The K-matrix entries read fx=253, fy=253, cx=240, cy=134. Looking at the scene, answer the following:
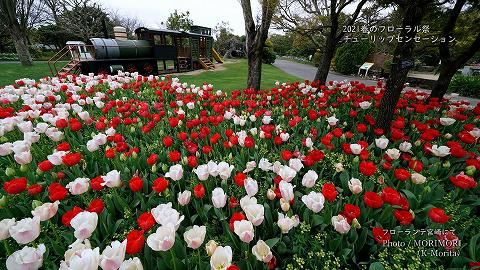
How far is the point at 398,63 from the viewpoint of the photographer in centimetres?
325

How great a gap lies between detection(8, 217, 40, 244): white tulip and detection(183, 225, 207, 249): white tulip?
86 centimetres

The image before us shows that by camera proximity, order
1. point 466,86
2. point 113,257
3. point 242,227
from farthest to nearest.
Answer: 1. point 466,86
2. point 242,227
3. point 113,257

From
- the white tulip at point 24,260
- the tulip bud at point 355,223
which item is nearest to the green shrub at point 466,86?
the tulip bud at point 355,223

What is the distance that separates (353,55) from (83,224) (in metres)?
22.6

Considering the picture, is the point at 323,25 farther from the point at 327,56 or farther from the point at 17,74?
the point at 17,74

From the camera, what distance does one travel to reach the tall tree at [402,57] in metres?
2.99

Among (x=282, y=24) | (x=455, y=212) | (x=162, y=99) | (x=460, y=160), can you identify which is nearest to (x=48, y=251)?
(x=455, y=212)

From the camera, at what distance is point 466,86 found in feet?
35.5

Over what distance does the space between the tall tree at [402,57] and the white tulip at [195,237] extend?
317cm

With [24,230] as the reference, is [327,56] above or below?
above

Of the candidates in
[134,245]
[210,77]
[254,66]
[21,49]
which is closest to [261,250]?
[134,245]

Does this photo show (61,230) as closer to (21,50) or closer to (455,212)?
(455,212)

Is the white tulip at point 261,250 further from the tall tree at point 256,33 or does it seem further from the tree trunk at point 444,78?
the tall tree at point 256,33

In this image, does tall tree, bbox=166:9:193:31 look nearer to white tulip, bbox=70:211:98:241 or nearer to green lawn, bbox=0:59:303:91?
green lawn, bbox=0:59:303:91
